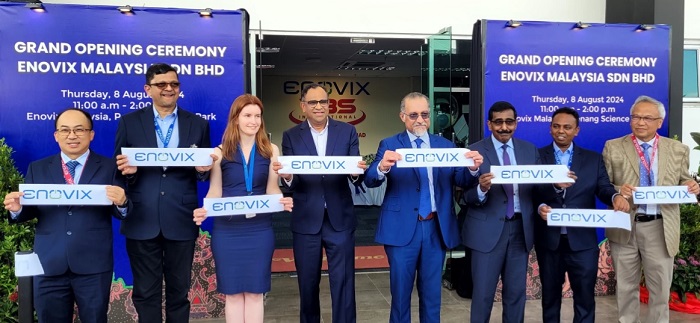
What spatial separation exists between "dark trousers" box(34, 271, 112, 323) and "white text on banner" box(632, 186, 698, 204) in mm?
3434

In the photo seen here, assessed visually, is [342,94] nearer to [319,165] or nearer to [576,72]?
[576,72]

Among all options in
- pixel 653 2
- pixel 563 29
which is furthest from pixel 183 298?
pixel 653 2

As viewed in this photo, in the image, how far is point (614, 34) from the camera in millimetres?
4652

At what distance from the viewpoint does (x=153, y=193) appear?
3.04 metres

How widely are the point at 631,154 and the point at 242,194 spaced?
2741 millimetres

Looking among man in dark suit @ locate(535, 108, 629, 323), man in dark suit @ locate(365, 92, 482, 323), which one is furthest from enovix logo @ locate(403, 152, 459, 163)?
man in dark suit @ locate(535, 108, 629, 323)

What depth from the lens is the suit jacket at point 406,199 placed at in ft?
10.5

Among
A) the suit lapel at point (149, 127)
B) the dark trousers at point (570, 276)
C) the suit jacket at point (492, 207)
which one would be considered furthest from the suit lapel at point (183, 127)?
the dark trousers at point (570, 276)

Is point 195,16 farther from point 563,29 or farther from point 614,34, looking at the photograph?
point 614,34

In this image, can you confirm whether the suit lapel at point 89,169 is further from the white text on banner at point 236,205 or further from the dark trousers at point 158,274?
the white text on banner at point 236,205

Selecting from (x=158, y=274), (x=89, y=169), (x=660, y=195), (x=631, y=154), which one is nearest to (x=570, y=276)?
(x=660, y=195)

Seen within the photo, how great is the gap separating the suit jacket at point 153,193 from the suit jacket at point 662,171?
2956mm

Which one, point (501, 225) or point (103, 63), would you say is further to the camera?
point (103, 63)

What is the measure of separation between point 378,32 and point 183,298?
3.44 metres
